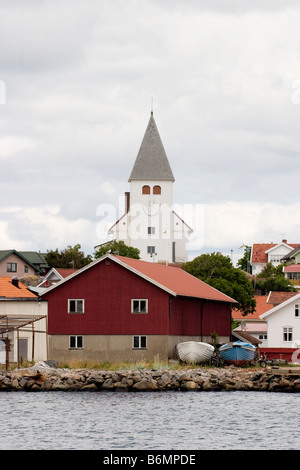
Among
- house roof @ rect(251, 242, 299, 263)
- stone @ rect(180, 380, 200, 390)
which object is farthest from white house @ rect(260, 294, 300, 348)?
house roof @ rect(251, 242, 299, 263)

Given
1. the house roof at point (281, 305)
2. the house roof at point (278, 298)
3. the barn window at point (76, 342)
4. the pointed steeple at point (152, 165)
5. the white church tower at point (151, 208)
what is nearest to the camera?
the barn window at point (76, 342)

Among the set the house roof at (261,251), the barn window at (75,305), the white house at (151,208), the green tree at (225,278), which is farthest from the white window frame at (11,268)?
the barn window at (75,305)

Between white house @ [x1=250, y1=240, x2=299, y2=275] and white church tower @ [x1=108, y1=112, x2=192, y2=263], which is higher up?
white church tower @ [x1=108, y1=112, x2=192, y2=263]

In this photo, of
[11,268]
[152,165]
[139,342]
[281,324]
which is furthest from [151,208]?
[139,342]

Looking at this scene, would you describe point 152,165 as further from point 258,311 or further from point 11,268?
point 258,311

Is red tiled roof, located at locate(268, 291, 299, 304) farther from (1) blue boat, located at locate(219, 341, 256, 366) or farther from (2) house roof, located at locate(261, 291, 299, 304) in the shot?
(1) blue boat, located at locate(219, 341, 256, 366)

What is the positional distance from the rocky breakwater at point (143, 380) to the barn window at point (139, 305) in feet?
20.4

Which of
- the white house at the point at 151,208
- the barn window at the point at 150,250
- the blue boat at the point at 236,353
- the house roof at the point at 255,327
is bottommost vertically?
the blue boat at the point at 236,353

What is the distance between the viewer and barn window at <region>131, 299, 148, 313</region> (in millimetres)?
62938

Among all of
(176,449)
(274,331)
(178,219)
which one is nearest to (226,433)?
(176,449)

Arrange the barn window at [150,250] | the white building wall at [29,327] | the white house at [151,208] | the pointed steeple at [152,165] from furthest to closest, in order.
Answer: the pointed steeple at [152,165] → the white house at [151,208] → the barn window at [150,250] → the white building wall at [29,327]

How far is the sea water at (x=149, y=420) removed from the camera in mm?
36344

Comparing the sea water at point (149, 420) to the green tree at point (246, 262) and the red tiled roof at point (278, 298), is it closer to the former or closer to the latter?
the red tiled roof at point (278, 298)

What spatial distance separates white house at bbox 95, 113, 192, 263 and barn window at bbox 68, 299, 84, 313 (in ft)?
320
